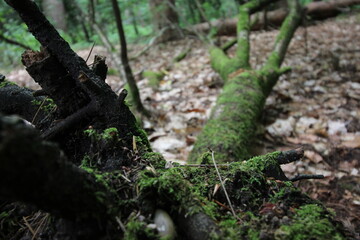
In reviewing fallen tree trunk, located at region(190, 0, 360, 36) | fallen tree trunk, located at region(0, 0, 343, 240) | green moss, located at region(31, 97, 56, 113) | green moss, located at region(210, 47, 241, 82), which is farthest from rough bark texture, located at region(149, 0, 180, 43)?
fallen tree trunk, located at region(0, 0, 343, 240)

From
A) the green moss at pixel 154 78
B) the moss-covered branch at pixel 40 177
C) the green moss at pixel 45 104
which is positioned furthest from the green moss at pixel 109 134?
the green moss at pixel 154 78

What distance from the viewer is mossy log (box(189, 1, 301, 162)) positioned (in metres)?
2.27

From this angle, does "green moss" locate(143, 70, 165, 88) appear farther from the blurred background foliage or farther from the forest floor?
the blurred background foliage

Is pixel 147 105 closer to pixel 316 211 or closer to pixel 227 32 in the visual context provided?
pixel 316 211

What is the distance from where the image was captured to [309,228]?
2.93ft

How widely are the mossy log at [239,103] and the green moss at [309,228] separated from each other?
0.93 metres

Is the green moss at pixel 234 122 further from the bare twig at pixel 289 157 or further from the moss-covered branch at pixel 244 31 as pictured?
the bare twig at pixel 289 157

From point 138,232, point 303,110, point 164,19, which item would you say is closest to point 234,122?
point 303,110

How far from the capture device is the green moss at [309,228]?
87 cm

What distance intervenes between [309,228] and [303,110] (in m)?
→ 3.11

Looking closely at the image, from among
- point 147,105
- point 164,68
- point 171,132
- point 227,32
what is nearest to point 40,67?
point 171,132

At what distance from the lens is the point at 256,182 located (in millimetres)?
1108

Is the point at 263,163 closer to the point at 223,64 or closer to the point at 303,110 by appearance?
the point at 303,110

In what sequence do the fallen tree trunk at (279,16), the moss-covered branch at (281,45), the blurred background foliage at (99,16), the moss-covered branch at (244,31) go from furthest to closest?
the fallen tree trunk at (279,16) → the blurred background foliage at (99,16) → the moss-covered branch at (244,31) → the moss-covered branch at (281,45)
